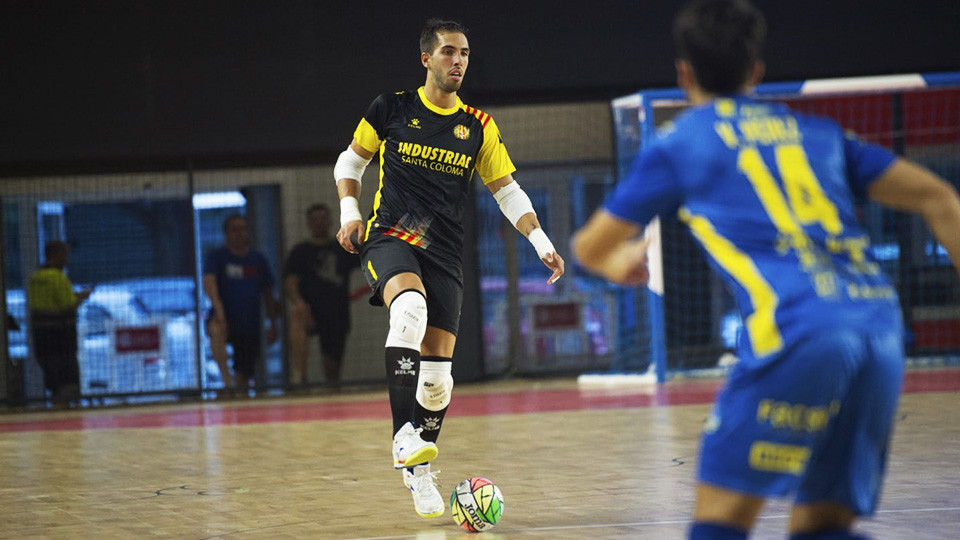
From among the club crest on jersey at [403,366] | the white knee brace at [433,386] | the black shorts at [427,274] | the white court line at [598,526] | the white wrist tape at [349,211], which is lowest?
the white court line at [598,526]

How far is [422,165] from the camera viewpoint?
4867 millimetres

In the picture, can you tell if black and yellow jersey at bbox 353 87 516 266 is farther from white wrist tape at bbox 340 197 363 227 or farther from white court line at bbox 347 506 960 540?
white court line at bbox 347 506 960 540

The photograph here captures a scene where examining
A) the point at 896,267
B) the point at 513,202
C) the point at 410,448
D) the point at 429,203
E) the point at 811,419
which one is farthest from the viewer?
the point at 896,267

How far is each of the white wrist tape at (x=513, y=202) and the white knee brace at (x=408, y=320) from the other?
0.77 m

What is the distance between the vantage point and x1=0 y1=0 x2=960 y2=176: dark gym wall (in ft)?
37.7

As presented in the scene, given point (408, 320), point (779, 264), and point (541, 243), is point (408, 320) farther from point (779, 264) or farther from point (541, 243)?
point (779, 264)

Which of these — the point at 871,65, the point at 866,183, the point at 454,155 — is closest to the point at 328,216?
the point at 871,65

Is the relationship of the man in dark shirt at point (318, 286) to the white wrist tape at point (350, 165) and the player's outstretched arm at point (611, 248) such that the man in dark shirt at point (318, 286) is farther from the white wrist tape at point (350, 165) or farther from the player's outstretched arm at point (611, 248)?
the player's outstretched arm at point (611, 248)

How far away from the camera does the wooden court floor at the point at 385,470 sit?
14.4 feet

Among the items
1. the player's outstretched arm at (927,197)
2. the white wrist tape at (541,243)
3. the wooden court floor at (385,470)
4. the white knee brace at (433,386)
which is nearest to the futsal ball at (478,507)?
the wooden court floor at (385,470)

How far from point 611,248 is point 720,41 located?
0.44m

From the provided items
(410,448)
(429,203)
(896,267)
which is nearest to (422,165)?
(429,203)

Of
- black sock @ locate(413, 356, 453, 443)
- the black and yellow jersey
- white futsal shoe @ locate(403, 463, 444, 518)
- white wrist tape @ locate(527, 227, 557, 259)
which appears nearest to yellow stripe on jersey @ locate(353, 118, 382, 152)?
the black and yellow jersey

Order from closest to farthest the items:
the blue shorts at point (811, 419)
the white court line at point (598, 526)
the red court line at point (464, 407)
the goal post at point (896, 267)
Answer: the blue shorts at point (811, 419) < the white court line at point (598, 526) < the red court line at point (464, 407) < the goal post at point (896, 267)
